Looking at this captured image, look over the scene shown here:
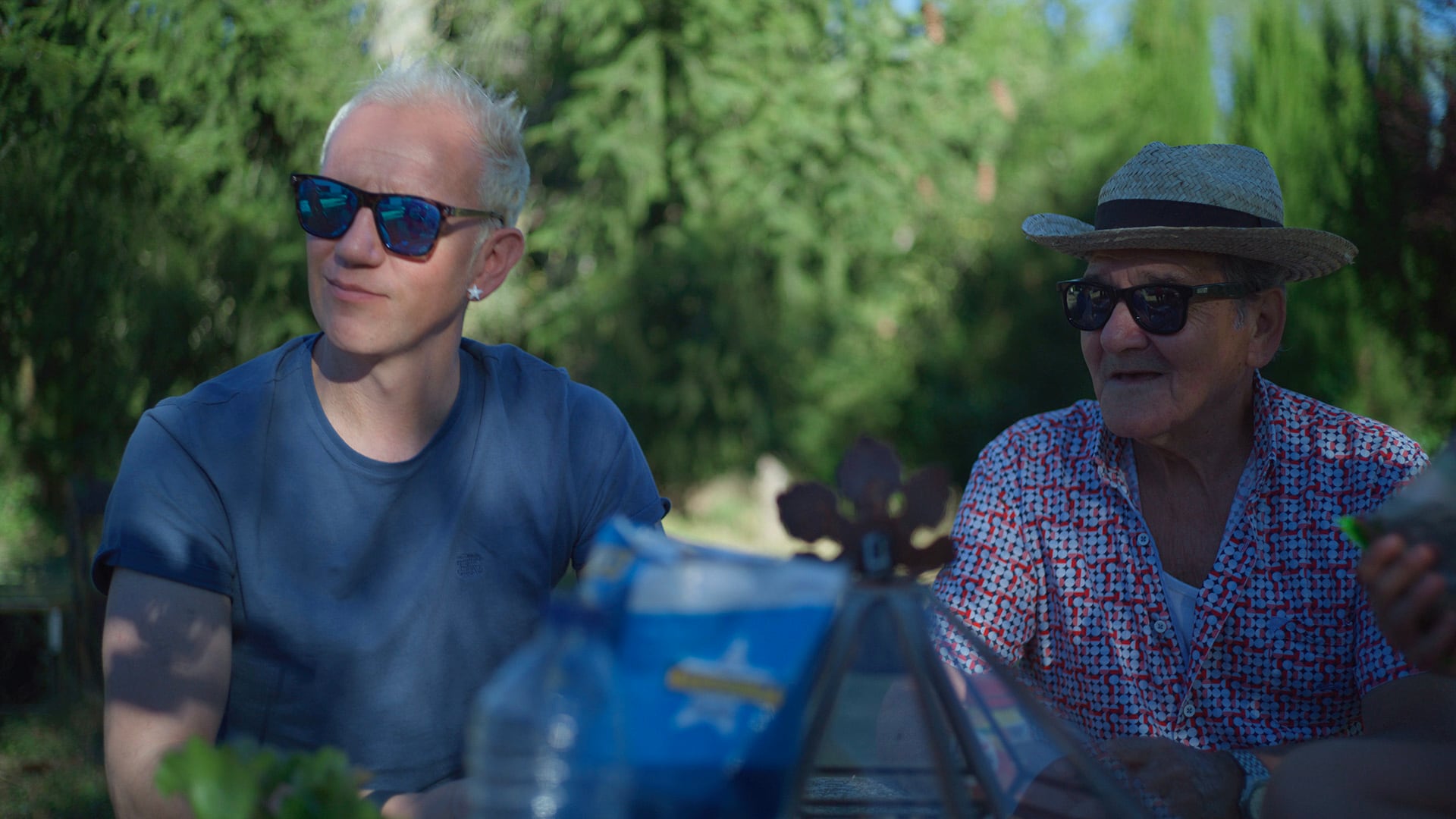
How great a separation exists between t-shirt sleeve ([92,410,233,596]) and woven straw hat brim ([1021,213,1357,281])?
157 cm

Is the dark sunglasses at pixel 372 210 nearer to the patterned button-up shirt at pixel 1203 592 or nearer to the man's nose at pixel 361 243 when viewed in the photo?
the man's nose at pixel 361 243

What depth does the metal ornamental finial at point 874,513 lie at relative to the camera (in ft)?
3.63

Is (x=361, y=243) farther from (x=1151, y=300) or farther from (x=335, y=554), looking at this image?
(x=1151, y=300)

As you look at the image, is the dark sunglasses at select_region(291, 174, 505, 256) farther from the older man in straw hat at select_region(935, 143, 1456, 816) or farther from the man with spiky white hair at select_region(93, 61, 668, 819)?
the older man in straw hat at select_region(935, 143, 1456, 816)

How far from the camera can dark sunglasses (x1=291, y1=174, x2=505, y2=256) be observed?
1979mm

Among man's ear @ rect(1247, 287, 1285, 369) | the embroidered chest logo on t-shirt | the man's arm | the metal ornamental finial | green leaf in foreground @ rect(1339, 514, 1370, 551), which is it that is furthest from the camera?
man's ear @ rect(1247, 287, 1285, 369)

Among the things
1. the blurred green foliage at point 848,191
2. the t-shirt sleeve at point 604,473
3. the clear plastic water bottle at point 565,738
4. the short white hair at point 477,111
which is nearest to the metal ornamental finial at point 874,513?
the clear plastic water bottle at point 565,738

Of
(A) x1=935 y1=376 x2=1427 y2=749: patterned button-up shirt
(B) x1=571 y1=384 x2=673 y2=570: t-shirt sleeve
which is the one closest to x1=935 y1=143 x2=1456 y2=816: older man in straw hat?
(A) x1=935 y1=376 x2=1427 y2=749: patterned button-up shirt

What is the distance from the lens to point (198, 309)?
18.4 feet

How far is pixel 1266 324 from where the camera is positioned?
89.0 inches

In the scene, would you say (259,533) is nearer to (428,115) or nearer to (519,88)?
(428,115)

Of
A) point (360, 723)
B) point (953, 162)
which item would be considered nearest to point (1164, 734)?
point (360, 723)

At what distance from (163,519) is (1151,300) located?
65.8 inches

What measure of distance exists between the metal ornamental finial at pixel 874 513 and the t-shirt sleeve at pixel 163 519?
102 centimetres
